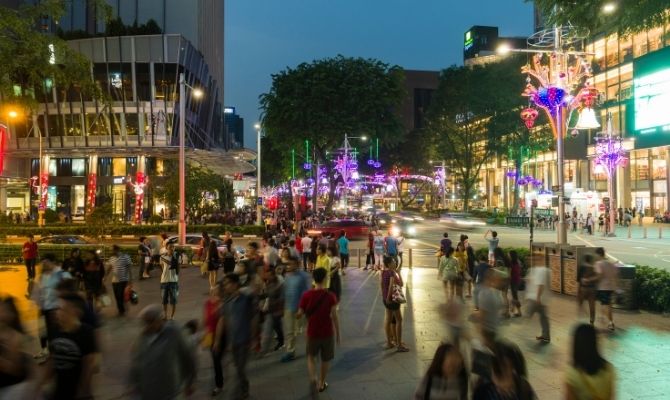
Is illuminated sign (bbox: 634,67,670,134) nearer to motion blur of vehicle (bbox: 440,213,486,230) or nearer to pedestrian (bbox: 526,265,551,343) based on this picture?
pedestrian (bbox: 526,265,551,343)

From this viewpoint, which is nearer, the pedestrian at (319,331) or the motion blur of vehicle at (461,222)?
the pedestrian at (319,331)

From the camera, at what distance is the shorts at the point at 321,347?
6.93m

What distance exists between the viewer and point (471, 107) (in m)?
53.5

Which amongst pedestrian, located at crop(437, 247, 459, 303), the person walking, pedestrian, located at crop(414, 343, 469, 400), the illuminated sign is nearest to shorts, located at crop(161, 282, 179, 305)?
the person walking

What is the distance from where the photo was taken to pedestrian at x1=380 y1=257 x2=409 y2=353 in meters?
8.84

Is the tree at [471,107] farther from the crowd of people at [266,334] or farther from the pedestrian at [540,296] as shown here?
the pedestrian at [540,296]

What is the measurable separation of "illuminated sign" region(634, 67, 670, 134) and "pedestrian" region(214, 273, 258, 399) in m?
9.64

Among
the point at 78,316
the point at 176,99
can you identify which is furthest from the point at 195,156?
the point at 78,316

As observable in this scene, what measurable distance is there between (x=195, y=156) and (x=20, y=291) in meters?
29.0

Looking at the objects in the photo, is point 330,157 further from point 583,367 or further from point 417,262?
point 583,367

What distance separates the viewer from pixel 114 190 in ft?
186

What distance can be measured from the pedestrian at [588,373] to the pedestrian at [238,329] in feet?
13.1

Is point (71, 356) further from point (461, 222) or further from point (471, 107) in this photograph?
point (471, 107)

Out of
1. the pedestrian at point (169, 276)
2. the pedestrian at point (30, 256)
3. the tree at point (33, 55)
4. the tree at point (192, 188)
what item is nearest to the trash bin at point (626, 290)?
the pedestrian at point (169, 276)
